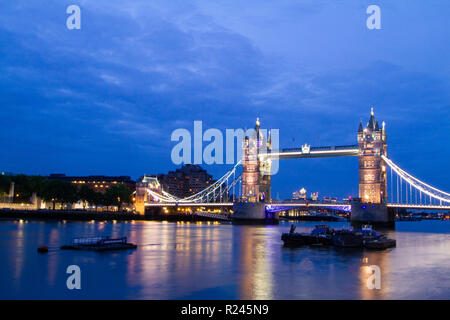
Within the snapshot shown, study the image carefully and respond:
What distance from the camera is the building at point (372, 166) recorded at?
63844 mm

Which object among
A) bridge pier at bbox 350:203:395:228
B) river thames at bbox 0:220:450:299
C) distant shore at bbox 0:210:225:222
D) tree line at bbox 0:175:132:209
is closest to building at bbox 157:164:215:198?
distant shore at bbox 0:210:225:222

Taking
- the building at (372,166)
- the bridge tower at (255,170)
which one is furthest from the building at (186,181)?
the building at (372,166)

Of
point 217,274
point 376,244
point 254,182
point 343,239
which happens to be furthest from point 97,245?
point 254,182

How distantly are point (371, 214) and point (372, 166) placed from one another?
24.8ft

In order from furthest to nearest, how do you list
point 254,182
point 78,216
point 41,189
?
point 41,189 → point 78,216 → point 254,182

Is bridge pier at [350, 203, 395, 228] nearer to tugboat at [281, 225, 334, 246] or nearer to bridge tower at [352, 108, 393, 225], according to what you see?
bridge tower at [352, 108, 393, 225]

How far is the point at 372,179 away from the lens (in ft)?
211

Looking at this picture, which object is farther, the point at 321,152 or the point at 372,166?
the point at 321,152

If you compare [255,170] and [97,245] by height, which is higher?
[255,170]

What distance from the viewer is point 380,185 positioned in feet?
209

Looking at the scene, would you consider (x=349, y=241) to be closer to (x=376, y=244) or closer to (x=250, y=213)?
(x=376, y=244)

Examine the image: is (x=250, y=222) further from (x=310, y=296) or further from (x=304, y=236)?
(x=310, y=296)

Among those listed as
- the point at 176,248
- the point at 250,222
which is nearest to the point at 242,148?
the point at 250,222
